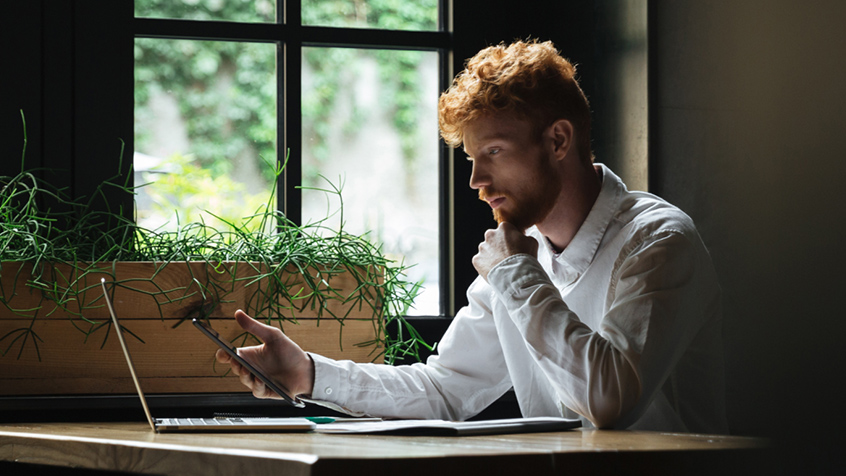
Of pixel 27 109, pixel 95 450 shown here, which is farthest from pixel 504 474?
pixel 27 109

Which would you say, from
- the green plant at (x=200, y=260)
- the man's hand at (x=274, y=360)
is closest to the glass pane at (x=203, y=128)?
the green plant at (x=200, y=260)

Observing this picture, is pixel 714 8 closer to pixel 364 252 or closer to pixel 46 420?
pixel 364 252

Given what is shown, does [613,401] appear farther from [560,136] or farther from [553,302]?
[560,136]

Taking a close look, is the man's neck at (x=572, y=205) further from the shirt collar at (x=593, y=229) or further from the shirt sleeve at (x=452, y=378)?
the shirt sleeve at (x=452, y=378)

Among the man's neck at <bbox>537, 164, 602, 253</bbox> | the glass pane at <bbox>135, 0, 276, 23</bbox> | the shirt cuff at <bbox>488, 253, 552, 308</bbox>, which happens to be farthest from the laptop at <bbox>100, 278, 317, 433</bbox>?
the glass pane at <bbox>135, 0, 276, 23</bbox>

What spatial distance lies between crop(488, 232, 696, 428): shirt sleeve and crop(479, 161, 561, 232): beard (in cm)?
25

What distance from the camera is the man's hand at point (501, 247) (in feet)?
5.44

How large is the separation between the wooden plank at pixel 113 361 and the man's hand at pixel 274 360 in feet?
0.24

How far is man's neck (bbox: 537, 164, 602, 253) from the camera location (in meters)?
1.88

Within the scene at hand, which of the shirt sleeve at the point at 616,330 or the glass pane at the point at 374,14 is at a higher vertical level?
the glass pane at the point at 374,14

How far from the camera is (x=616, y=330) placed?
149 centimetres

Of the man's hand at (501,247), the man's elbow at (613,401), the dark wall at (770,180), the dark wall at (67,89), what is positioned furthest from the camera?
the dark wall at (67,89)

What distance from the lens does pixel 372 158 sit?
247 centimetres

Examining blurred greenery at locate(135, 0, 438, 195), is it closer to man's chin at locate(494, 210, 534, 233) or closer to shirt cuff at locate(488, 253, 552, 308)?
man's chin at locate(494, 210, 534, 233)
